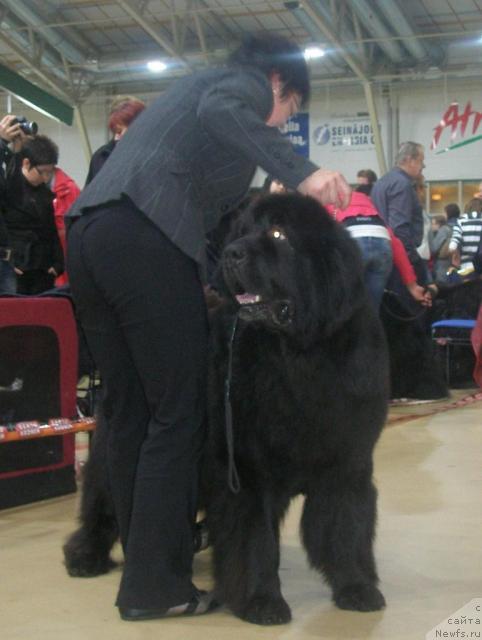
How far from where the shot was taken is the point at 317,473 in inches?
86.9

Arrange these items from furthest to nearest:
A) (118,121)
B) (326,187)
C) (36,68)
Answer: (36,68) < (118,121) < (326,187)

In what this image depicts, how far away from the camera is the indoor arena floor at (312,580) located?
2.16 m

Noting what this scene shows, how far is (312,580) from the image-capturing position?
8.44 ft

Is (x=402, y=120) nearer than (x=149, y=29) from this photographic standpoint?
No

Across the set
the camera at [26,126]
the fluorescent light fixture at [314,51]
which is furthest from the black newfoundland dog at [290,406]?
the fluorescent light fixture at [314,51]

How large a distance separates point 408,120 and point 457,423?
1172cm

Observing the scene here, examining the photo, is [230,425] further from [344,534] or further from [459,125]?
[459,125]

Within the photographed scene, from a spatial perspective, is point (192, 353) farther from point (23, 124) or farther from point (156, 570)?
point (23, 124)

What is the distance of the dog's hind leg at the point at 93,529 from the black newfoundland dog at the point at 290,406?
427mm

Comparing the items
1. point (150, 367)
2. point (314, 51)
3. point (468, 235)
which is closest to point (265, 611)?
point (150, 367)

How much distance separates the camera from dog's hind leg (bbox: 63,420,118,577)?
102 inches

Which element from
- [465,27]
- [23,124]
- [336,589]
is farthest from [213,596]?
[465,27]

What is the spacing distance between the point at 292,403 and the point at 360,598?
0.54 meters

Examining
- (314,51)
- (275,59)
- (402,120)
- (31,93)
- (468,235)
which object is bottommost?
(468,235)
